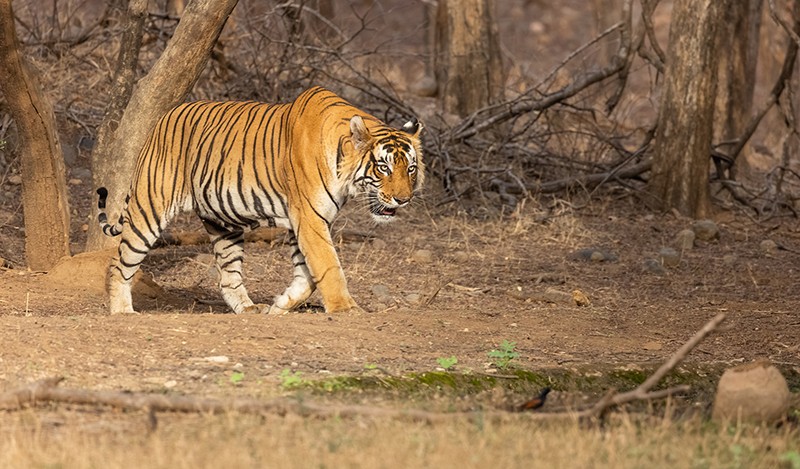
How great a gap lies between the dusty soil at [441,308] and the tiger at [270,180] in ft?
1.12

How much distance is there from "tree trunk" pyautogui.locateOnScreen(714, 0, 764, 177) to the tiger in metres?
7.38

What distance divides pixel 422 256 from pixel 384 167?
11.0ft

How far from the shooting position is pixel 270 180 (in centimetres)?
854

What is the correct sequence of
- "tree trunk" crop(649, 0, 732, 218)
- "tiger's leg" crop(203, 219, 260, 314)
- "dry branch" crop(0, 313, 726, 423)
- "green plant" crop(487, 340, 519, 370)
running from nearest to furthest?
"dry branch" crop(0, 313, 726, 423) < "green plant" crop(487, 340, 519, 370) < "tiger's leg" crop(203, 219, 260, 314) < "tree trunk" crop(649, 0, 732, 218)

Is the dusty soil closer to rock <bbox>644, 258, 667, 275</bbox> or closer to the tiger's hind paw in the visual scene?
rock <bbox>644, 258, 667, 275</bbox>

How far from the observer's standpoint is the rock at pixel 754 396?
226 inches

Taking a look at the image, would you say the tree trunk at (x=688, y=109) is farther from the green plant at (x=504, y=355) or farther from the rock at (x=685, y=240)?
the green plant at (x=504, y=355)

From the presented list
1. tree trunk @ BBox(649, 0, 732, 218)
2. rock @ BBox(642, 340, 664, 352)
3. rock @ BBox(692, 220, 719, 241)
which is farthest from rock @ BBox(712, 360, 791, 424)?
tree trunk @ BBox(649, 0, 732, 218)

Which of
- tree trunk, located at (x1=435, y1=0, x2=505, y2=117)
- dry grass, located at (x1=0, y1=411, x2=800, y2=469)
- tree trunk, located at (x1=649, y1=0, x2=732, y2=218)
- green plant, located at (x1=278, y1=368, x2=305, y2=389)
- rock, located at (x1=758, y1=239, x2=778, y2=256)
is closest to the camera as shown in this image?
dry grass, located at (x1=0, y1=411, x2=800, y2=469)

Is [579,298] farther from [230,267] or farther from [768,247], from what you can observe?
[768,247]

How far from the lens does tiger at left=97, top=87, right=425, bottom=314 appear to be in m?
8.13

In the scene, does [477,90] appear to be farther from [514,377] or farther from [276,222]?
[514,377]

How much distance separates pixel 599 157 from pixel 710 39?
77.2 inches

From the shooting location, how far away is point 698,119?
12875 millimetres
